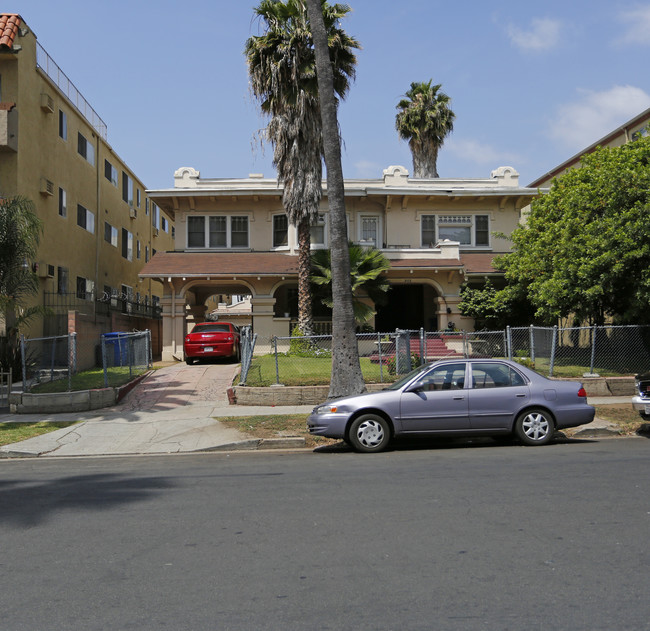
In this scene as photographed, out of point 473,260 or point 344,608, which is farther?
point 473,260

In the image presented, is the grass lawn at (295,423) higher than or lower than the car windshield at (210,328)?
lower

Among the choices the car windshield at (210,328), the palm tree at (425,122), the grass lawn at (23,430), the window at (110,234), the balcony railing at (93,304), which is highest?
the palm tree at (425,122)

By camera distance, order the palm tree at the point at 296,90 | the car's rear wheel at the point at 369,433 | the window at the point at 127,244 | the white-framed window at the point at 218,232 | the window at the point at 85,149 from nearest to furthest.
A: the car's rear wheel at the point at 369,433 < the palm tree at the point at 296,90 < the window at the point at 85,149 < the white-framed window at the point at 218,232 < the window at the point at 127,244

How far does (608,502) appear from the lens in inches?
240

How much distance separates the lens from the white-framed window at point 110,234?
2916cm

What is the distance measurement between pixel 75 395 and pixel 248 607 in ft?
38.4

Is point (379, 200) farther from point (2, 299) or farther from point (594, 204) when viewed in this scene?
point (2, 299)

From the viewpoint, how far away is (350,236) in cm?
2647

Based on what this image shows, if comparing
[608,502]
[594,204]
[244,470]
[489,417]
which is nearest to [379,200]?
[594,204]

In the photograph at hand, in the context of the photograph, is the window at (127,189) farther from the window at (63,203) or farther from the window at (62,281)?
the window at (62,281)

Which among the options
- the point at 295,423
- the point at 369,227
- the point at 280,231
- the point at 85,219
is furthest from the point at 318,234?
the point at 295,423

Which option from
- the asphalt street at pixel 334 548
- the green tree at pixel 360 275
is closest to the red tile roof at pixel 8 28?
the green tree at pixel 360 275

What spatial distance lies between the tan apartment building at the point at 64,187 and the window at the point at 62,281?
0.04m

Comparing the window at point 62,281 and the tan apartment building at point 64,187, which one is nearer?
the tan apartment building at point 64,187
